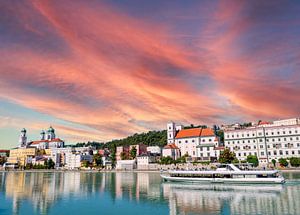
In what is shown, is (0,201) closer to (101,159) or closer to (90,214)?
(90,214)

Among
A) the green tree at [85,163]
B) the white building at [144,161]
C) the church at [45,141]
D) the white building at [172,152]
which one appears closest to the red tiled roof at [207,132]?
the white building at [172,152]

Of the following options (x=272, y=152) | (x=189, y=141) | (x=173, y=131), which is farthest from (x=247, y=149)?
(x=173, y=131)

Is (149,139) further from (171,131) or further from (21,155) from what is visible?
(21,155)

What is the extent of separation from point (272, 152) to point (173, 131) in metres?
40.1

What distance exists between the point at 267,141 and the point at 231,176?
49572mm

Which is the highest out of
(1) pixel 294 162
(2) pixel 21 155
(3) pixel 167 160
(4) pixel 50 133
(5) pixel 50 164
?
(4) pixel 50 133

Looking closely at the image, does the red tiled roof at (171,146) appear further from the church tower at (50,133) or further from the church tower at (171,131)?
the church tower at (50,133)

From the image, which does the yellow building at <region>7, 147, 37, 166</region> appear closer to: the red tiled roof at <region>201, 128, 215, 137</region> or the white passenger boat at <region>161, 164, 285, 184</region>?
the red tiled roof at <region>201, 128, 215, 137</region>

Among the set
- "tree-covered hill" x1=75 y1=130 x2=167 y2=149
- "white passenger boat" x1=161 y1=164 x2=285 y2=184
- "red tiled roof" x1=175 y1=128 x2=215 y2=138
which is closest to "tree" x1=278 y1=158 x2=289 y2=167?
"red tiled roof" x1=175 y1=128 x2=215 y2=138

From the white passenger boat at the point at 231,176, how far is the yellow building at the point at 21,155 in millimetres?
131217

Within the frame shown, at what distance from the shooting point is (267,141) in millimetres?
89812

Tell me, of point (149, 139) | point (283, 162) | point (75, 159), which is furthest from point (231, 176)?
point (149, 139)

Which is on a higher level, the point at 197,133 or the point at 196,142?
the point at 197,133

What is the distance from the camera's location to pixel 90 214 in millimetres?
25297
